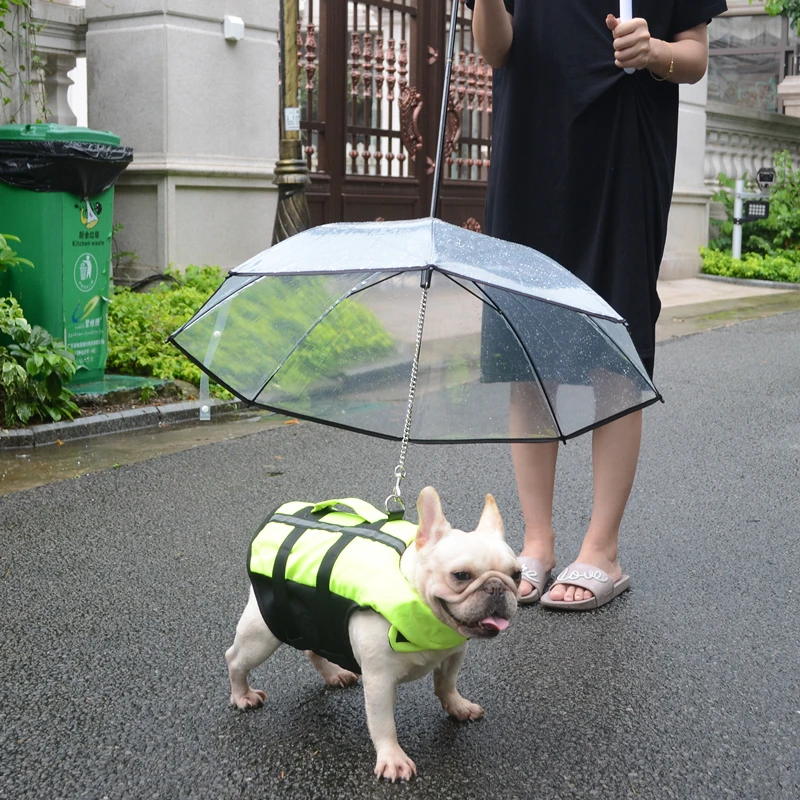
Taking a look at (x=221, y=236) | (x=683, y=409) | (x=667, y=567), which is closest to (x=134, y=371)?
(x=221, y=236)

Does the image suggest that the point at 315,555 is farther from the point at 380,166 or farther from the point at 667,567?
the point at 380,166

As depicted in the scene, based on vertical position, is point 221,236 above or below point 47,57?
below

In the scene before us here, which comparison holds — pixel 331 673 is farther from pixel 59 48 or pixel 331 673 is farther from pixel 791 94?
pixel 791 94

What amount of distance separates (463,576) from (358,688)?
0.74 metres

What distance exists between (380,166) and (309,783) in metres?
8.67

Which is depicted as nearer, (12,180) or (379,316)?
(379,316)

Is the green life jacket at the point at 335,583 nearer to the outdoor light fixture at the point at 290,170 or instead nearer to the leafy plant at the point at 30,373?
the leafy plant at the point at 30,373

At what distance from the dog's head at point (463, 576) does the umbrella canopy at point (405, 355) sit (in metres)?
0.47

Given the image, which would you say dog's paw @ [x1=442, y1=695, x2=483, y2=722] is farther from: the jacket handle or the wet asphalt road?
the jacket handle

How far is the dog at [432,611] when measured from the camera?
209 centimetres

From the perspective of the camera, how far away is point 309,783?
2270 mm

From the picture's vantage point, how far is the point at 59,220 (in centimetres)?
576

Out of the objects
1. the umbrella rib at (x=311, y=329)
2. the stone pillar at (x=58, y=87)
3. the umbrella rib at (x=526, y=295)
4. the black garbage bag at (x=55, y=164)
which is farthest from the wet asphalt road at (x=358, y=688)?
the stone pillar at (x=58, y=87)

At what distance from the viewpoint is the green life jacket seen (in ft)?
7.13
